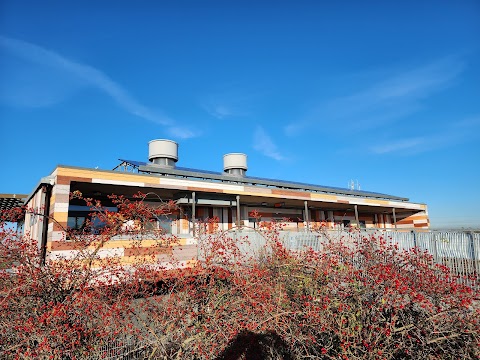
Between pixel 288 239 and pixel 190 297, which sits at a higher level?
pixel 288 239

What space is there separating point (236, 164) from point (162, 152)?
648 cm

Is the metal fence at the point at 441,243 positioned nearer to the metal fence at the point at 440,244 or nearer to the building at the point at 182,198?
the metal fence at the point at 440,244

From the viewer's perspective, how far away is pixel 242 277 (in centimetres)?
687

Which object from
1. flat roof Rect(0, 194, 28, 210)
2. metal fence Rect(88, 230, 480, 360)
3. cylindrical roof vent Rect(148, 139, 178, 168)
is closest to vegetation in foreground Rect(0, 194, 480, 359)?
metal fence Rect(88, 230, 480, 360)

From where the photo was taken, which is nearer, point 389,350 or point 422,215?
point 389,350

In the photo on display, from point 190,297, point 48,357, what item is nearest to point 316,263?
point 190,297

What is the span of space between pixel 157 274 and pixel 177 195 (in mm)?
8139

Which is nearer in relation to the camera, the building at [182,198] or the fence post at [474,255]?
the fence post at [474,255]

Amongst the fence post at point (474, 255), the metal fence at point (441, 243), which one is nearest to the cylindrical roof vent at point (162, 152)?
the metal fence at point (441, 243)

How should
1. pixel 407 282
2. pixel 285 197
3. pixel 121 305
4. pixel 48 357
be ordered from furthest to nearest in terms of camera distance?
pixel 285 197
pixel 121 305
pixel 407 282
pixel 48 357

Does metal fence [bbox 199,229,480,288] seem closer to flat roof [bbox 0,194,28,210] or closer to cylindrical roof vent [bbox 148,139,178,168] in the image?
cylindrical roof vent [bbox 148,139,178,168]

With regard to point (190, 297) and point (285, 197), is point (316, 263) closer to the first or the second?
point (190, 297)

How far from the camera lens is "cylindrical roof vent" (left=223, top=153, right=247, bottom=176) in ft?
76.6

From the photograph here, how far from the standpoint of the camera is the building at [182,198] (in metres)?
10.9
